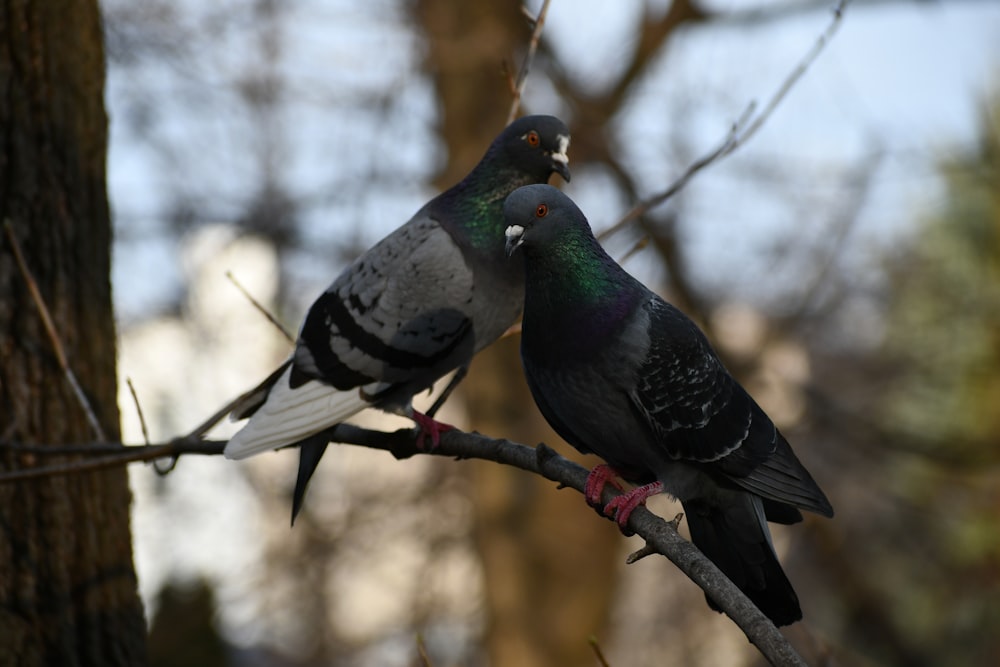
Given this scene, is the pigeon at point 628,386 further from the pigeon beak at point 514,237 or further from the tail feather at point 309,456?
the tail feather at point 309,456

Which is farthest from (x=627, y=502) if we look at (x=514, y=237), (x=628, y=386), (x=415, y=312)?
(x=415, y=312)

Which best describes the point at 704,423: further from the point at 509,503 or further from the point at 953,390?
the point at 953,390

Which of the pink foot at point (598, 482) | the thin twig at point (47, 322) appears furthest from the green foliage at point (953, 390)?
the thin twig at point (47, 322)

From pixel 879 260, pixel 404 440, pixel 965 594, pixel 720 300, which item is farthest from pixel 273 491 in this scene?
pixel 404 440

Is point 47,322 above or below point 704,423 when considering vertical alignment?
above

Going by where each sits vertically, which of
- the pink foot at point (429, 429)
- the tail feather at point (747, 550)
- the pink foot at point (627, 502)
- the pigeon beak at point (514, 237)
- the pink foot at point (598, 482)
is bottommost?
the tail feather at point (747, 550)

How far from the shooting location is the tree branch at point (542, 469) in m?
1.87

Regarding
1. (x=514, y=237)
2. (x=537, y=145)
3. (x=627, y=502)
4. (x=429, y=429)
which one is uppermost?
(x=537, y=145)

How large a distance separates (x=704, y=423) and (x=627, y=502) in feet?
0.99

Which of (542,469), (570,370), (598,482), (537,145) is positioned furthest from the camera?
(537,145)

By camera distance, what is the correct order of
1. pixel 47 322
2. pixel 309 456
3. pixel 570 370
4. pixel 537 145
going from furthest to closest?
pixel 537 145 → pixel 309 456 → pixel 47 322 → pixel 570 370

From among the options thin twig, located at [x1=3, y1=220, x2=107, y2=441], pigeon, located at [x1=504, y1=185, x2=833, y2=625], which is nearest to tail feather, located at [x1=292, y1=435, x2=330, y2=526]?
thin twig, located at [x1=3, y1=220, x2=107, y2=441]

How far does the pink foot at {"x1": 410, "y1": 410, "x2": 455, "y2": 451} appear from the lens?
304 cm

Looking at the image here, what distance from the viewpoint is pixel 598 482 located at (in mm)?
2703
